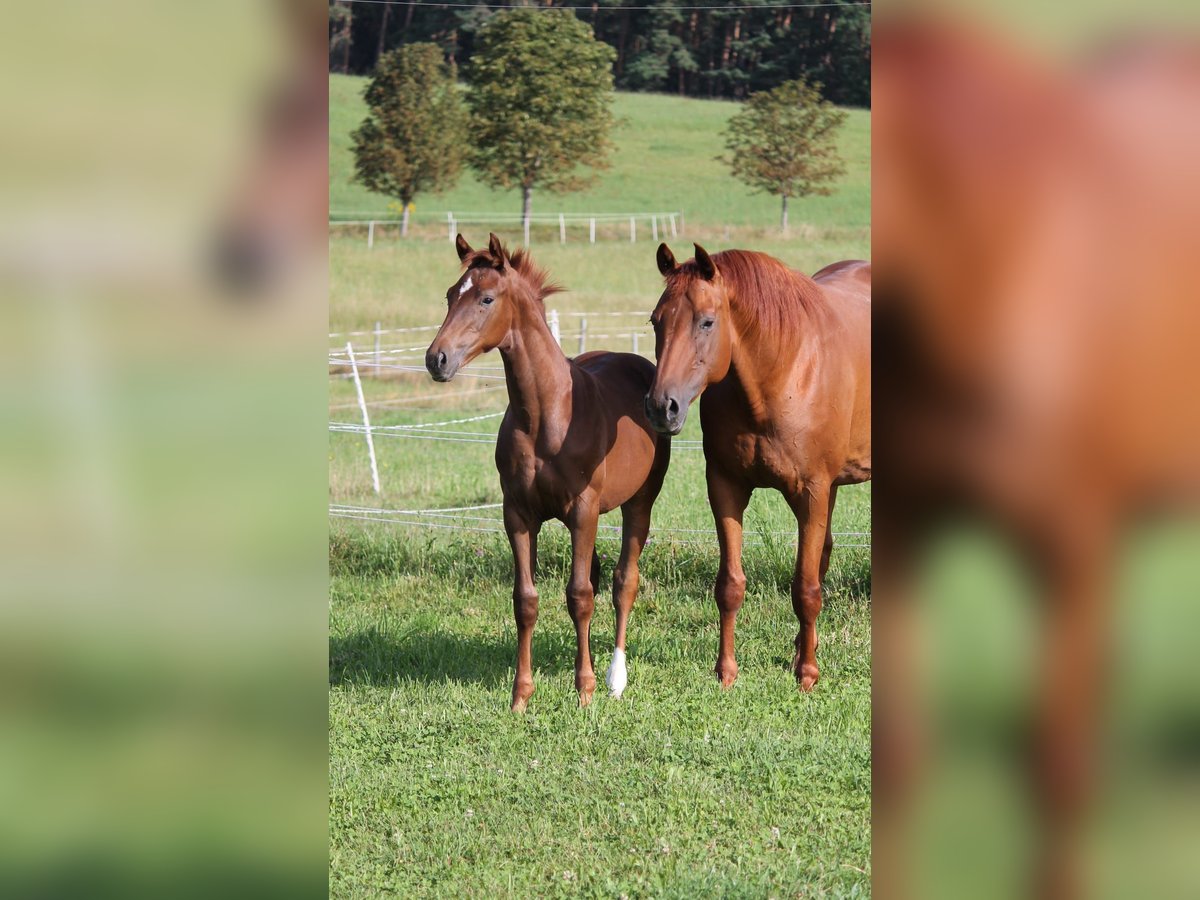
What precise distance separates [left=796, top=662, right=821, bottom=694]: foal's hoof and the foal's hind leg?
0.78m

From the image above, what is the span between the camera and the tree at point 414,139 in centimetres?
1916

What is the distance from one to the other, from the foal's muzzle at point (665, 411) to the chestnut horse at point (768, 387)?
0.11 ft

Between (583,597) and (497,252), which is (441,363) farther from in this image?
(583,597)

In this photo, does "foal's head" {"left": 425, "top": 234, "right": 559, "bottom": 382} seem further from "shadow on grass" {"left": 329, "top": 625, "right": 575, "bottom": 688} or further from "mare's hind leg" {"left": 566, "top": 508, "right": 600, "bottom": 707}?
"shadow on grass" {"left": 329, "top": 625, "right": 575, "bottom": 688}

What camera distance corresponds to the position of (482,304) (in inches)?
179

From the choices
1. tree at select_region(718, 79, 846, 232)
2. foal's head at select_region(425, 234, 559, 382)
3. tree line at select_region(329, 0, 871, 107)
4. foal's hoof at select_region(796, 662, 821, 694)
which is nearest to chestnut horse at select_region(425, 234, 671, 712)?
foal's head at select_region(425, 234, 559, 382)
